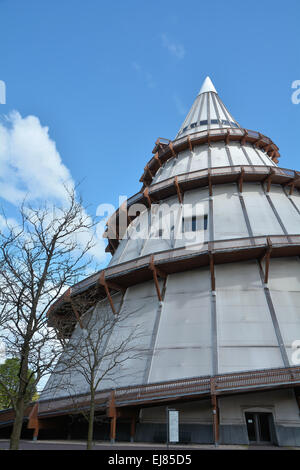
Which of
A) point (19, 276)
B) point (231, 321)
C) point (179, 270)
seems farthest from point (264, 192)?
point (19, 276)

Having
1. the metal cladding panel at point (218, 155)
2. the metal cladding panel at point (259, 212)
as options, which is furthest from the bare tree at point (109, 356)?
the metal cladding panel at point (218, 155)

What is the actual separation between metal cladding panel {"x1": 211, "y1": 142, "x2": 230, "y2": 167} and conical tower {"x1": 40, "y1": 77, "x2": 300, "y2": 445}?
21 centimetres

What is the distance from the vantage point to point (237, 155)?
3111 centimetres

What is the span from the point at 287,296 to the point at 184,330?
6301 millimetres

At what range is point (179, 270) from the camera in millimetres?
19797

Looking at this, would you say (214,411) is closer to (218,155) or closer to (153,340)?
(153,340)

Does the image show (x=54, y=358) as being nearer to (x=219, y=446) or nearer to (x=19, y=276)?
(x=19, y=276)

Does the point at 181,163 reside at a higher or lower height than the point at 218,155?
higher

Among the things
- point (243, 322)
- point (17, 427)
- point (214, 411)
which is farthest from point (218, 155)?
point (17, 427)

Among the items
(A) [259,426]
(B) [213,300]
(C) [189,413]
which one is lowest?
(A) [259,426]

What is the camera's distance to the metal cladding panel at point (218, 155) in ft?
97.7

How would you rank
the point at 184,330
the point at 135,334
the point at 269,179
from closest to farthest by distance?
1. the point at 184,330
2. the point at 135,334
3. the point at 269,179

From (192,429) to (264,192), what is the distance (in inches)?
752

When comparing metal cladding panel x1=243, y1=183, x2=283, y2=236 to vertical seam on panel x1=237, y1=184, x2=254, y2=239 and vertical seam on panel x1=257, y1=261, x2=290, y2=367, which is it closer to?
vertical seam on panel x1=237, y1=184, x2=254, y2=239
